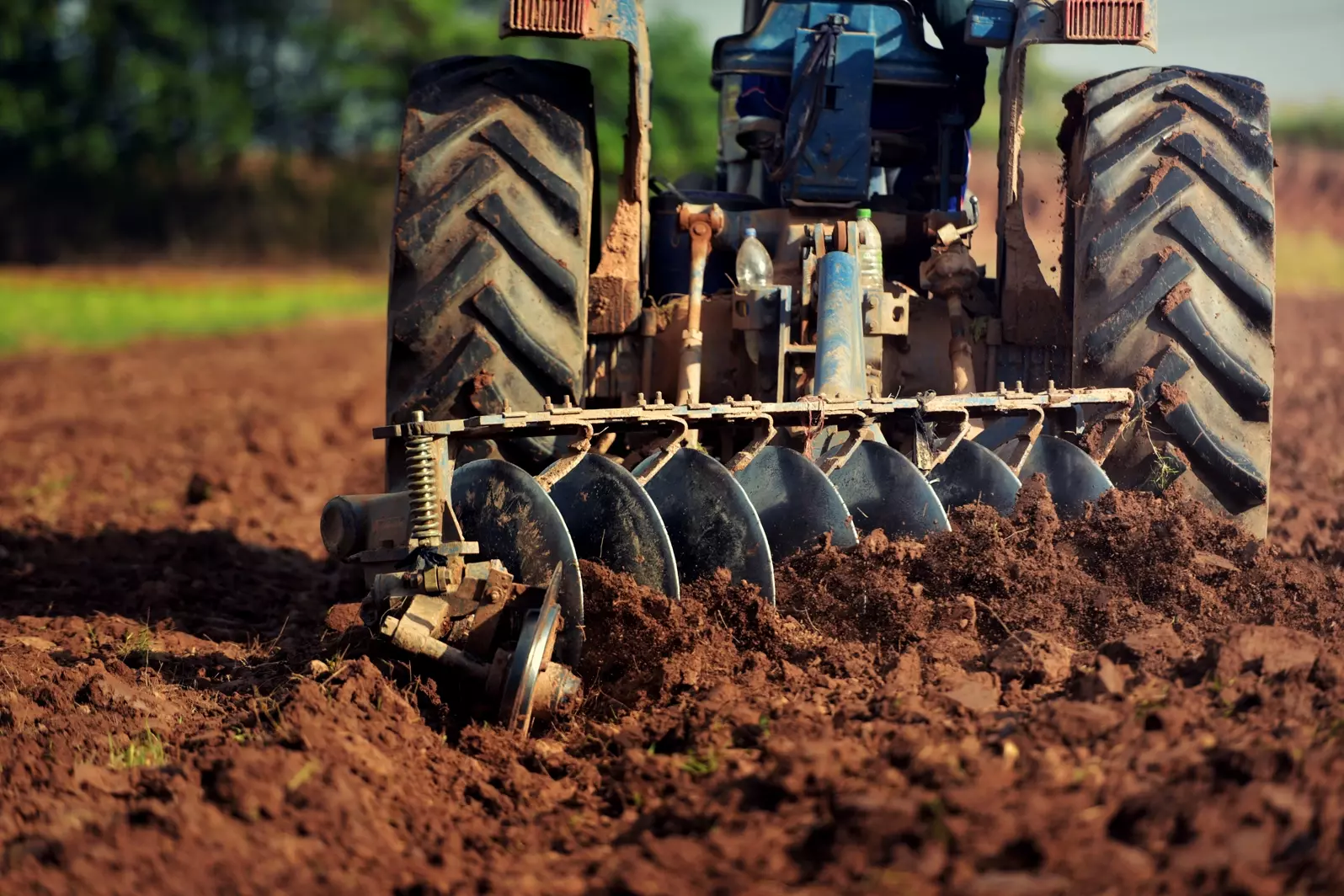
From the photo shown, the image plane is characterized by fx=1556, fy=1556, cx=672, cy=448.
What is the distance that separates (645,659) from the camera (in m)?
3.85

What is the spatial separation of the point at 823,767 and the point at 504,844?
666 millimetres

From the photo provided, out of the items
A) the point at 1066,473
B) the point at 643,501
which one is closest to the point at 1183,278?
the point at 1066,473

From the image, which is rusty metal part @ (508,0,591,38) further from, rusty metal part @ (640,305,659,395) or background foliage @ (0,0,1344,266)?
background foliage @ (0,0,1344,266)

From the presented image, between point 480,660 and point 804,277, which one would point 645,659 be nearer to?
point 480,660

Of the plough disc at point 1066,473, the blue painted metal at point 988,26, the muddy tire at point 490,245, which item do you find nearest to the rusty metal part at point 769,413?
the plough disc at point 1066,473

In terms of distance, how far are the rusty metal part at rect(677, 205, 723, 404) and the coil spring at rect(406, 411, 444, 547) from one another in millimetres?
989

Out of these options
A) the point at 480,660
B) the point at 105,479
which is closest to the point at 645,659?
the point at 480,660

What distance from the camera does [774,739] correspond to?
3217 millimetres

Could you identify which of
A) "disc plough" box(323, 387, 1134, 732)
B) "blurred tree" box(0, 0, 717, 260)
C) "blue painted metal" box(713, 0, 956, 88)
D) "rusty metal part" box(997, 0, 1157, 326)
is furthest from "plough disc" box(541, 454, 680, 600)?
"blurred tree" box(0, 0, 717, 260)

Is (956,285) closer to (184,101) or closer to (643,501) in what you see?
(643,501)

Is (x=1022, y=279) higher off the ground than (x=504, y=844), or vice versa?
(x=1022, y=279)

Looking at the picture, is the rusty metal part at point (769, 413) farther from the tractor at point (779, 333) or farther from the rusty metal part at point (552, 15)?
the rusty metal part at point (552, 15)

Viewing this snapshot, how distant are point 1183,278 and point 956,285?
30.1 inches

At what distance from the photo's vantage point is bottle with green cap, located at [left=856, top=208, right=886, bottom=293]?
5066 mm
